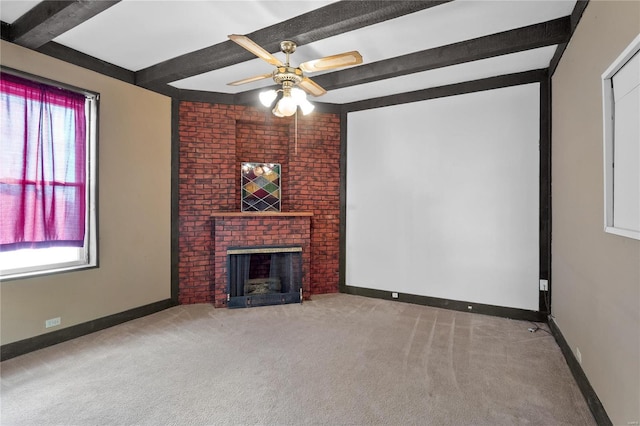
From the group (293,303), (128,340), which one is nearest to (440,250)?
(293,303)

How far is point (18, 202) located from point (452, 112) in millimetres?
4845

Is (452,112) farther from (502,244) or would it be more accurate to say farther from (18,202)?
(18,202)

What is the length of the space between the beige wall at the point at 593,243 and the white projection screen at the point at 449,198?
532 millimetres

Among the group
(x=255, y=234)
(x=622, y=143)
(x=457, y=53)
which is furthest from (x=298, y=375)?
(x=457, y=53)

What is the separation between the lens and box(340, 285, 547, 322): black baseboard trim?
3.84 metres

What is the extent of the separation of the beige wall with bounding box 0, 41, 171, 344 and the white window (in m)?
4.44

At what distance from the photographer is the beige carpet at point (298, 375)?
2.13 metres

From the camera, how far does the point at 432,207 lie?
445cm

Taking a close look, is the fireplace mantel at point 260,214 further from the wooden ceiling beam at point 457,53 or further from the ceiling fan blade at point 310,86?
the ceiling fan blade at point 310,86

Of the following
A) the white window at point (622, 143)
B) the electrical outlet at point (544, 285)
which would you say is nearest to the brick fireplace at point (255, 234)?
the electrical outlet at point (544, 285)

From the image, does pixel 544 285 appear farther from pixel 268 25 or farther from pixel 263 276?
pixel 268 25

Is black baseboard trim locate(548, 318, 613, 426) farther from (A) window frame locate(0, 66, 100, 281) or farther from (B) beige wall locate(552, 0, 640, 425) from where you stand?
(A) window frame locate(0, 66, 100, 281)

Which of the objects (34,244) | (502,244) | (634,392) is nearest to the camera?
(634,392)

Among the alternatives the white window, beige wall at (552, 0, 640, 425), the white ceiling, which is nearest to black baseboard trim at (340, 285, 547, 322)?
beige wall at (552, 0, 640, 425)
